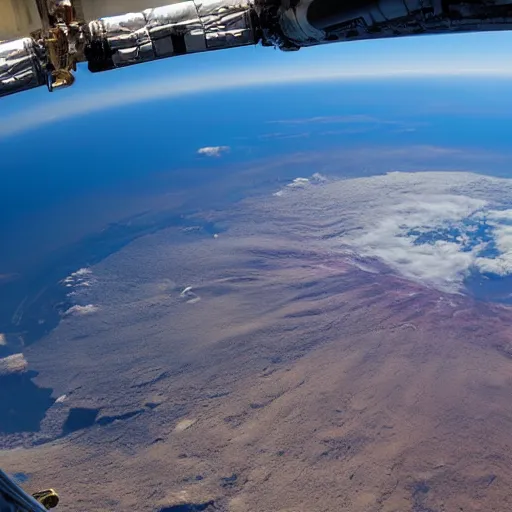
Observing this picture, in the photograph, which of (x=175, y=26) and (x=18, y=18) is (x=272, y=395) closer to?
(x=175, y=26)

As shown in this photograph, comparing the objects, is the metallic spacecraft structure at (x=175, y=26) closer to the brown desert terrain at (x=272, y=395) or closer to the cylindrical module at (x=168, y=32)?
the cylindrical module at (x=168, y=32)

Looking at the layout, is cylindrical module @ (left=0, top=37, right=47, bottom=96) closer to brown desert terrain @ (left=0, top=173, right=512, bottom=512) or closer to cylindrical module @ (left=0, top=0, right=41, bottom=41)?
cylindrical module @ (left=0, top=0, right=41, bottom=41)

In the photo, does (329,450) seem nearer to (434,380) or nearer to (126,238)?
(434,380)

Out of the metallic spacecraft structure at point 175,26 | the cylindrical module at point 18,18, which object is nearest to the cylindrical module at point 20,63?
the metallic spacecraft structure at point 175,26

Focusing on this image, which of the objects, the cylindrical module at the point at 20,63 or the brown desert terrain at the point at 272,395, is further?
the brown desert terrain at the point at 272,395

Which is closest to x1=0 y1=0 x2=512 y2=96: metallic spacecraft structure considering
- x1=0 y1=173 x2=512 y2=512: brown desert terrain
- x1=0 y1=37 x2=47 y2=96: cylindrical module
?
x1=0 y1=37 x2=47 y2=96: cylindrical module

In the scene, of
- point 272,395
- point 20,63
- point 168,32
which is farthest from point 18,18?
point 272,395

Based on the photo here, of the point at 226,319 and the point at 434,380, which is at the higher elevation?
the point at 226,319

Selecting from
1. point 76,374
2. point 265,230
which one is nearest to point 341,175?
point 265,230
